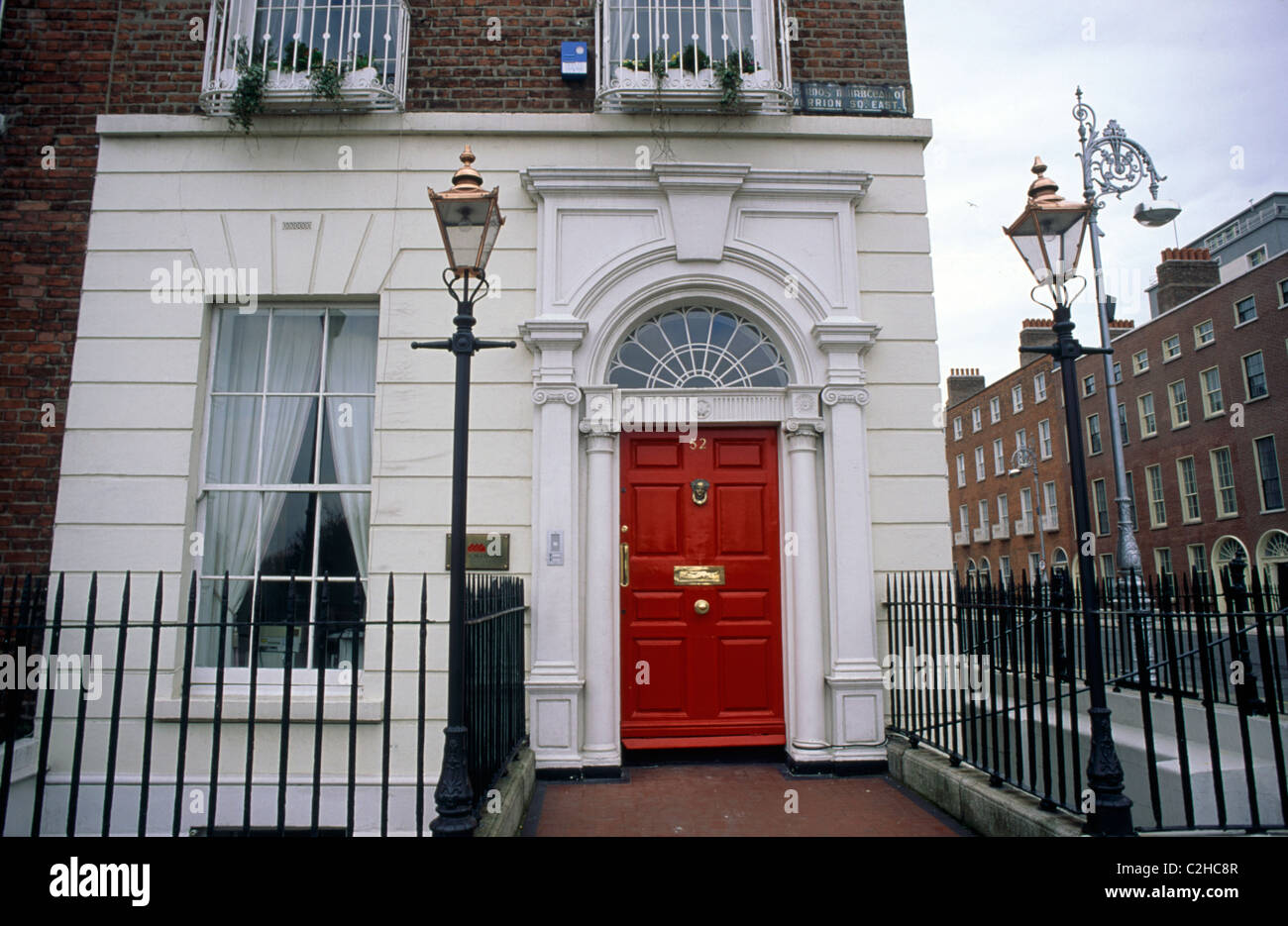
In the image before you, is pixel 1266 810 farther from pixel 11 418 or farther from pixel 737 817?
pixel 11 418

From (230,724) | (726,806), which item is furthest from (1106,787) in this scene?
(230,724)

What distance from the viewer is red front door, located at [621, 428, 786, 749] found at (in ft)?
19.3

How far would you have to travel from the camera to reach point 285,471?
6.16 m

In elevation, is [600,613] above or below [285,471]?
below

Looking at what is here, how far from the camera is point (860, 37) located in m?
6.70

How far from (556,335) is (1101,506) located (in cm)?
3490

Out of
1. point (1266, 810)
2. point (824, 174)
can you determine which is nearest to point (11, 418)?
point (824, 174)

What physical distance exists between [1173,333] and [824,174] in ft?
96.7

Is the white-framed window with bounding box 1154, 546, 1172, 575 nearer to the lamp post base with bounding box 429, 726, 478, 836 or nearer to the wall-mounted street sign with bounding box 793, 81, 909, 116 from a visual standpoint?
the wall-mounted street sign with bounding box 793, 81, 909, 116

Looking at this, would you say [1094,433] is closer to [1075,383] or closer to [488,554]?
[1075,383]

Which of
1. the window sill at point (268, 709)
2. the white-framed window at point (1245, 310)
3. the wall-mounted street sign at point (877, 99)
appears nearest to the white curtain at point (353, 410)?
the window sill at point (268, 709)

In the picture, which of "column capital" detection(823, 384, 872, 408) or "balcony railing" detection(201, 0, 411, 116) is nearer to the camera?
"column capital" detection(823, 384, 872, 408)

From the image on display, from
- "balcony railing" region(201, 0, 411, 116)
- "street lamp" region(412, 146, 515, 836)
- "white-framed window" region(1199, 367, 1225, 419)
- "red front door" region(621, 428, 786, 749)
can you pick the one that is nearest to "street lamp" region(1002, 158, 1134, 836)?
"red front door" region(621, 428, 786, 749)

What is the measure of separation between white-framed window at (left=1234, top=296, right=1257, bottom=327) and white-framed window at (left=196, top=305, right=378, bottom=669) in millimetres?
29755
